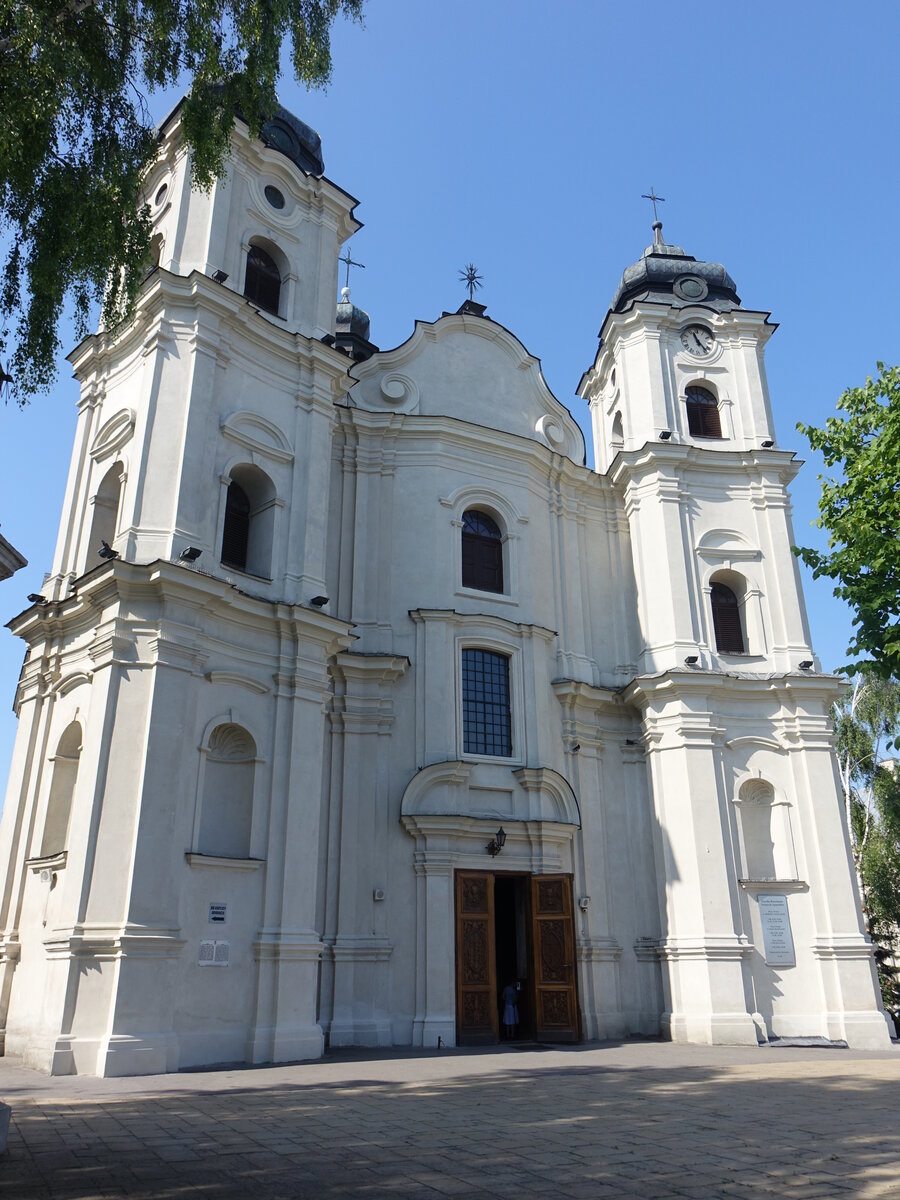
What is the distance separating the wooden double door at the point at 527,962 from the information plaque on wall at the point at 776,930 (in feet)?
13.7

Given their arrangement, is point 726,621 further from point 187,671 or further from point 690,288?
point 187,671

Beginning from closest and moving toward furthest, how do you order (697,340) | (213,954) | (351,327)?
(213,954), (697,340), (351,327)

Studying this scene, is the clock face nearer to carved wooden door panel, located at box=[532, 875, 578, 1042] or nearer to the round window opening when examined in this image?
the round window opening

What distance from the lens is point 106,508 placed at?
18234 millimetres

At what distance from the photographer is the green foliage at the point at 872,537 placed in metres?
15.6

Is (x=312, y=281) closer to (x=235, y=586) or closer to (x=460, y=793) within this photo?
(x=235, y=586)

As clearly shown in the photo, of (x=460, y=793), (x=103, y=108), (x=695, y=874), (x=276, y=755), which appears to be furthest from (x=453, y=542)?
(x=103, y=108)

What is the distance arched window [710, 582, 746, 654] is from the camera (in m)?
22.8

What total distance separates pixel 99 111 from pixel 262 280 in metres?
8.89

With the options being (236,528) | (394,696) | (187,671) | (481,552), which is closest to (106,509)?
(236,528)

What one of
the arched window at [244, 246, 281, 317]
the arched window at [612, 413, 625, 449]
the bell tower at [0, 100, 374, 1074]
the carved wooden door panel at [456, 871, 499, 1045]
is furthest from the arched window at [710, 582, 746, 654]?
the arched window at [244, 246, 281, 317]

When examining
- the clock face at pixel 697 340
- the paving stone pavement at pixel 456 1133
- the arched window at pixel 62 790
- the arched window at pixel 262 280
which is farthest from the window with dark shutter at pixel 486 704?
the clock face at pixel 697 340

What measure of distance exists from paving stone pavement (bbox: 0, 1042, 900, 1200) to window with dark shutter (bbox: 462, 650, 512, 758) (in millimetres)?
7165

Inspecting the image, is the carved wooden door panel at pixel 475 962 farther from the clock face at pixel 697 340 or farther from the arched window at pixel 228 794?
the clock face at pixel 697 340
